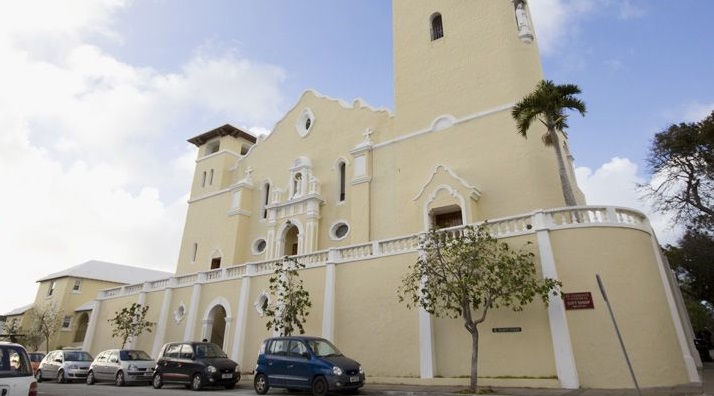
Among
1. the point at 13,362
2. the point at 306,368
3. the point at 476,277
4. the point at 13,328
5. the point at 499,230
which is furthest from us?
the point at 13,328

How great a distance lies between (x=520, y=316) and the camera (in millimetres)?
14242

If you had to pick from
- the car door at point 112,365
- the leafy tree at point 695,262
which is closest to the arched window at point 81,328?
the car door at point 112,365

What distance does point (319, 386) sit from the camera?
39.9 ft

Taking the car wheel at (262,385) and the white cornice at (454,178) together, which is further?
the white cornice at (454,178)

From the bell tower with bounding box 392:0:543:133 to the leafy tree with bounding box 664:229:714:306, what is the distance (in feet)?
56.5

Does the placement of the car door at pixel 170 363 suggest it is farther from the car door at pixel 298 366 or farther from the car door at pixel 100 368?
the car door at pixel 298 366

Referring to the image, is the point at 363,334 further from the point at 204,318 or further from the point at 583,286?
the point at 204,318

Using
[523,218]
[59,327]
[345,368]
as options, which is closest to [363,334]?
[345,368]

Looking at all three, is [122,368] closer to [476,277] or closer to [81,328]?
[476,277]

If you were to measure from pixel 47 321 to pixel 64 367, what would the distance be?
2541cm

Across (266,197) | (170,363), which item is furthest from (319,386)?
(266,197)

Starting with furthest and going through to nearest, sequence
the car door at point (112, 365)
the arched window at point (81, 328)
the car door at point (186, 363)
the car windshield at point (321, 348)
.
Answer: the arched window at point (81, 328)
the car door at point (112, 365)
the car door at point (186, 363)
the car windshield at point (321, 348)

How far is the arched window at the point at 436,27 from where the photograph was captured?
1001 inches

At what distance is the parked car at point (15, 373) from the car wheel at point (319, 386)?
264 inches
